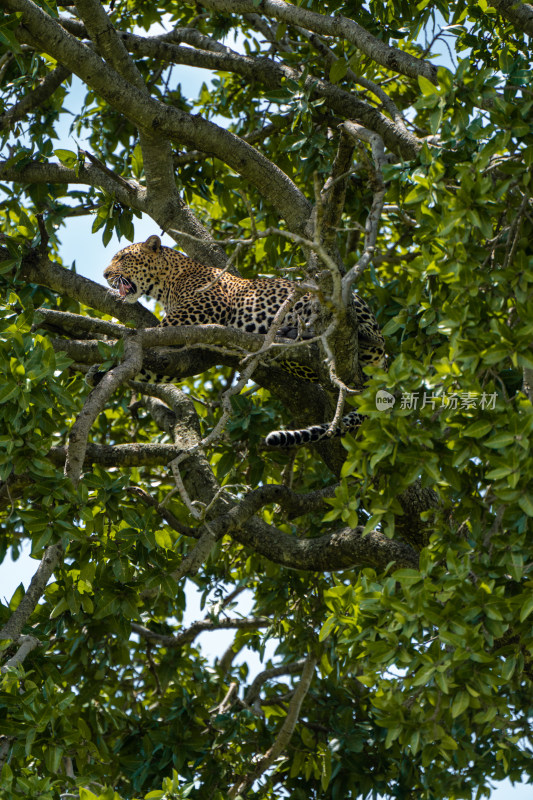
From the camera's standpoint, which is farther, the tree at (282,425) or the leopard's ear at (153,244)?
the leopard's ear at (153,244)

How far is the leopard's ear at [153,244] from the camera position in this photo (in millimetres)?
7598

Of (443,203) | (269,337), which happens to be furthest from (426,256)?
(269,337)

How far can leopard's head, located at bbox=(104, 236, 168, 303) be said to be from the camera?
748 centimetres

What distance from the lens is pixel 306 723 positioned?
19.6ft

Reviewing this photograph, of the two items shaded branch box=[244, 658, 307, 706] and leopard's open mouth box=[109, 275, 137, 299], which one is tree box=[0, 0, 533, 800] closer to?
shaded branch box=[244, 658, 307, 706]

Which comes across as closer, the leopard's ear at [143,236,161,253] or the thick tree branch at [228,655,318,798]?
the thick tree branch at [228,655,318,798]

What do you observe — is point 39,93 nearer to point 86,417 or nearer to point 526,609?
point 86,417

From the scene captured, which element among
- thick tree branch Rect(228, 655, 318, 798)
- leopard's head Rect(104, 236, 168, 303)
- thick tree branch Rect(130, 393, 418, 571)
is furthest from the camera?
leopard's head Rect(104, 236, 168, 303)

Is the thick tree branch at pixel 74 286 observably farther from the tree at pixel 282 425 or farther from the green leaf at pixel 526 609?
the green leaf at pixel 526 609

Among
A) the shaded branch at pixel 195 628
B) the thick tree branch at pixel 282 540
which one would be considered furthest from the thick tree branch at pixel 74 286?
the shaded branch at pixel 195 628

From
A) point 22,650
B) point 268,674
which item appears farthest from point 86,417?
point 268,674

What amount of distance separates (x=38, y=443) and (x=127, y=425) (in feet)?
13.5

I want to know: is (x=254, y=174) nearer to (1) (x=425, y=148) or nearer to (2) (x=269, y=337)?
(2) (x=269, y=337)

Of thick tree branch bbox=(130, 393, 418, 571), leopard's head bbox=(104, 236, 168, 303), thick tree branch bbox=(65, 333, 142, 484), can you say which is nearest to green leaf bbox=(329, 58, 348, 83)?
thick tree branch bbox=(65, 333, 142, 484)
